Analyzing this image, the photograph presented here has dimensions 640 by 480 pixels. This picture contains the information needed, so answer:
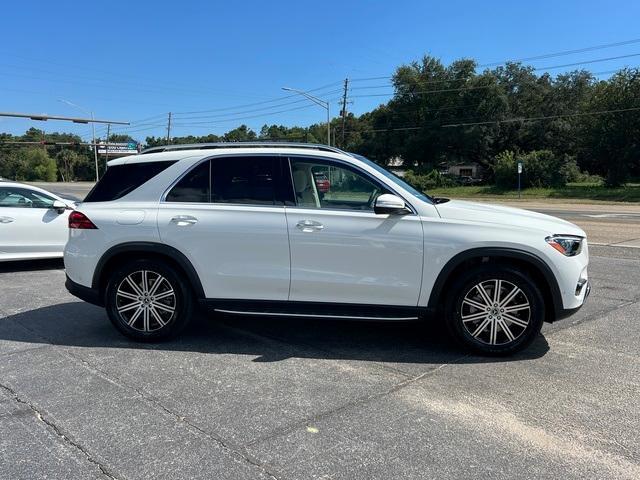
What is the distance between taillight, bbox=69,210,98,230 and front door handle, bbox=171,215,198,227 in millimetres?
832

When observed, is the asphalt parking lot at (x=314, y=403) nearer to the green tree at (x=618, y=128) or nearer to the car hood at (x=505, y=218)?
the car hood at (x=505, y=218)

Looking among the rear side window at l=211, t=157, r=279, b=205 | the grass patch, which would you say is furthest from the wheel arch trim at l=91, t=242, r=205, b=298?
the grass patch

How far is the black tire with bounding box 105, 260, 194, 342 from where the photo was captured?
495 cm

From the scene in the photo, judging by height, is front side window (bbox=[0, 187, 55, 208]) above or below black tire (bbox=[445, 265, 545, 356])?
above

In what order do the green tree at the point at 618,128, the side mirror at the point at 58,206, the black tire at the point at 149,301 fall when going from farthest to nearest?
the green tree at the point at 618,128, the side mirror at the point at 58,206, the black tire at the point at 149,301

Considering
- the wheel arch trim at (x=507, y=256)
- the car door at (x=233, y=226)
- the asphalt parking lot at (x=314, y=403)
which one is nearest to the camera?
the asphalt parking lot at (x=314, y=403)

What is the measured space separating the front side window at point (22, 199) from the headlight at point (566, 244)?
317 inches

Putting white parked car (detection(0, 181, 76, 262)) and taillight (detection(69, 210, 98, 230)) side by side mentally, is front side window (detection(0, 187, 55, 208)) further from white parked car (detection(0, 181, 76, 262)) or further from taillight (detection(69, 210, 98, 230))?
taillight (detection(69, 210, 98, 230))

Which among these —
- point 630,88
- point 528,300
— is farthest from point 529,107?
point 528,300

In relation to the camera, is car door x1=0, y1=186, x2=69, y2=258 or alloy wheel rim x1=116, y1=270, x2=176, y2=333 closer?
alloy wheel rim x1=116, y1=270, x2=176, y2=333

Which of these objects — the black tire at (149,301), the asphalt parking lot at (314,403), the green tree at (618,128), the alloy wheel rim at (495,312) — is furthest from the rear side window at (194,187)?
the green tree at (618,128)

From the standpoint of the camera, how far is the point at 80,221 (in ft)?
16.6

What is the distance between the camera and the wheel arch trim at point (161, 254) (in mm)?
4855

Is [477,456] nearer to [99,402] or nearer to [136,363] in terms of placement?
[99,402]
